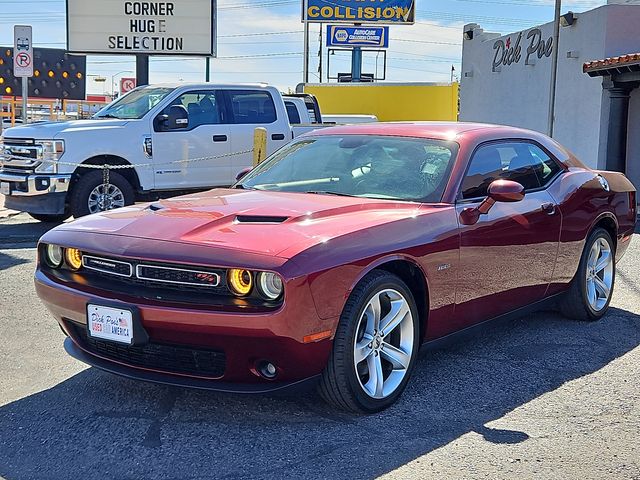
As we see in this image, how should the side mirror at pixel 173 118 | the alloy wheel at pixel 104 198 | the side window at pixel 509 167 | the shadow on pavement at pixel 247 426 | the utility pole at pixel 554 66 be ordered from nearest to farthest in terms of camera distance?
the shadow on pavement at pixel 247 426 < the side window at pixel 509 167 < the alloy wheel at pixel 104 198 < the side mirror at pixel 173 118 < the utility pole at pixel 554 66

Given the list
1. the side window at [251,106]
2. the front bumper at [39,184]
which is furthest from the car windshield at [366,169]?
the side window at [251,106]

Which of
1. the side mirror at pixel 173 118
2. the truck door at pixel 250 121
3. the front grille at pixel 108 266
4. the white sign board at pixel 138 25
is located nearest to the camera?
the front grille at pixel 108 266

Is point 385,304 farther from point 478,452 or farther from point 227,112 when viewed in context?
point 227,112

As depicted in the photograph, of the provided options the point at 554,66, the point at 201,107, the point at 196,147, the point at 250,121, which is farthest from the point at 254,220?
the point at 554,66

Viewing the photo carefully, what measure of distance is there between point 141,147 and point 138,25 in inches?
351

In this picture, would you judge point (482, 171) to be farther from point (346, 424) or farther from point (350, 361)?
point (346, 424)

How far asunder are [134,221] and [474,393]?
2117 mm

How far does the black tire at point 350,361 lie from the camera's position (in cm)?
393

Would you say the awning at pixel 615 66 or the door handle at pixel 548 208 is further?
the awning at pixel 615 66

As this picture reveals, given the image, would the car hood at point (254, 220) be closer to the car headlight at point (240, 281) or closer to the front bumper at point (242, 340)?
the car headlight at point (240, 281)

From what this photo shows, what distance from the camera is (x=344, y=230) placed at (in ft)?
13.3

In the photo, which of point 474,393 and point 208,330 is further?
point 474,393

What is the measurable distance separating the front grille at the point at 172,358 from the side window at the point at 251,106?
26.2 feet

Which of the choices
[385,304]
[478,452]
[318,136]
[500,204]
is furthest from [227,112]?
[478,452]
